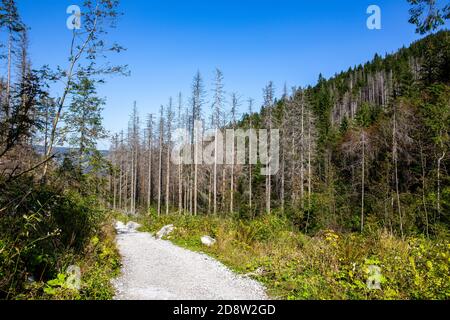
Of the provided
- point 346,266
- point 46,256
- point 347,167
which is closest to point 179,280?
point 46,256

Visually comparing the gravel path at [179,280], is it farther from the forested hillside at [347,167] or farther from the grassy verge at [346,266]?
the forested hillside at [347,167]

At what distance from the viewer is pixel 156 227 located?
1903 centimetres

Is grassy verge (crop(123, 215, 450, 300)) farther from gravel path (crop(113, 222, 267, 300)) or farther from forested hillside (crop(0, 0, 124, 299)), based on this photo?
forested hillside (crop(0, 0, 124, 299))

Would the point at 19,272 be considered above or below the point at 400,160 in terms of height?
below

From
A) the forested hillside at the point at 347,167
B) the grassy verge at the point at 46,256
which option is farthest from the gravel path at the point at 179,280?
the forested hillside at the point at 347,167

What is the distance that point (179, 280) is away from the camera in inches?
282

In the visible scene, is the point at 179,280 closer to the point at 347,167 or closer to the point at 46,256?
the point at 46,256

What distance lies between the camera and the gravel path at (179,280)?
596cm

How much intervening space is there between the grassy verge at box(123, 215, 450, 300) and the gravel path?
56 cm

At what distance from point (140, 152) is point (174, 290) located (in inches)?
1857

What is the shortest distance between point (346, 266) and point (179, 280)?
4.03 meters
